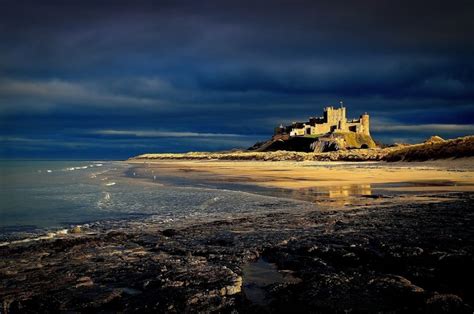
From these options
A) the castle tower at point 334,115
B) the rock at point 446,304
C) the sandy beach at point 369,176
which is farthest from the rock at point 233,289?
the castle tower at point 334,115

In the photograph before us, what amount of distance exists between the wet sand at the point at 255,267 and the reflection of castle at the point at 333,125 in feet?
393

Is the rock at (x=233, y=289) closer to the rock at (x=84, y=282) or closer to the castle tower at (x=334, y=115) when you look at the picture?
the rock at (x=84, y=282)

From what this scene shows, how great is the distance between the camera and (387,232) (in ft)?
26.9

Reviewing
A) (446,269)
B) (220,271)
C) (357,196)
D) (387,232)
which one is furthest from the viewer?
(357,196)

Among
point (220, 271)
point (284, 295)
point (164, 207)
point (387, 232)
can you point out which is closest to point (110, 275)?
point (220, 271)

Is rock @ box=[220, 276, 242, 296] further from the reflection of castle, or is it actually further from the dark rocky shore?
the reflection of castle

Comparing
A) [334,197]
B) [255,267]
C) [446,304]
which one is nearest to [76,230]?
[255,267]

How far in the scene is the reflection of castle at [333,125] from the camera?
129 metres

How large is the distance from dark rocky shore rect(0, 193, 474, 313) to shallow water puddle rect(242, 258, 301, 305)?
0.04 metres

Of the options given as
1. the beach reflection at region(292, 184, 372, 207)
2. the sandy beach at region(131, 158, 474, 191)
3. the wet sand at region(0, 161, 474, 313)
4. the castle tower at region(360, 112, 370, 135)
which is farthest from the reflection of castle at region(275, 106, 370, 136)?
the wet sand at region(0, 161, 474, 313)

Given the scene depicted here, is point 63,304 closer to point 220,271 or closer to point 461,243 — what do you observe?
point 220,271

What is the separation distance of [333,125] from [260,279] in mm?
132507

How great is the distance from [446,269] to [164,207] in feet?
34.0

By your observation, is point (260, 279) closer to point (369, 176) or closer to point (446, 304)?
point (446, 304)
